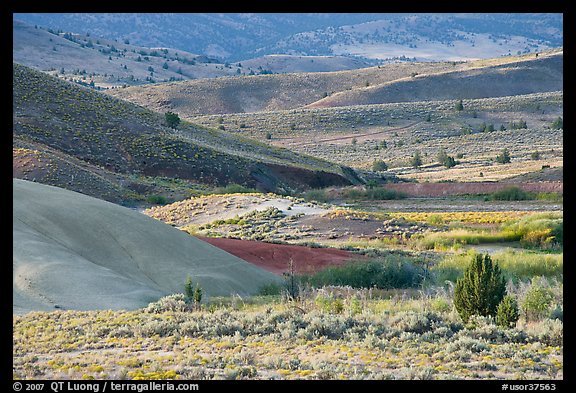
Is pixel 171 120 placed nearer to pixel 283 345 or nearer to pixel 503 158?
pixel 503 158

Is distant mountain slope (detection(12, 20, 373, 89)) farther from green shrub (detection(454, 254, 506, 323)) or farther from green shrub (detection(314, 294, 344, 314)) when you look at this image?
green shrub (detection(454, 254, 506, 323))

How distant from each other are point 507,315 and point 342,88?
118m

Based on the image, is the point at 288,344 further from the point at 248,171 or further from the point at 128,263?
the point at 248,171

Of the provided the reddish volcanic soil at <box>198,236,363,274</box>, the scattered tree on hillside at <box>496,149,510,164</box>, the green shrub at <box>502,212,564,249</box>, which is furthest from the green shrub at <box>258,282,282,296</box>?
the scattered tree on hillside at <box>496,149,510,164</box>

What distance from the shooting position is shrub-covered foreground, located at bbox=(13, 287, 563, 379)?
31.1 feet

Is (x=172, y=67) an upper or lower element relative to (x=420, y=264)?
upper

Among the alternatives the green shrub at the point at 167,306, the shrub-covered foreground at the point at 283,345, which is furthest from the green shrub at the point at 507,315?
the green shrub at the point at 167,306

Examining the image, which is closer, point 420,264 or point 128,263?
point 128,263

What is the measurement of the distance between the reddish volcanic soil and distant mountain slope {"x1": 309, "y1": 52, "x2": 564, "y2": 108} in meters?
84.2

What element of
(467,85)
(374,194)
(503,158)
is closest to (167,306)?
(374,194)
